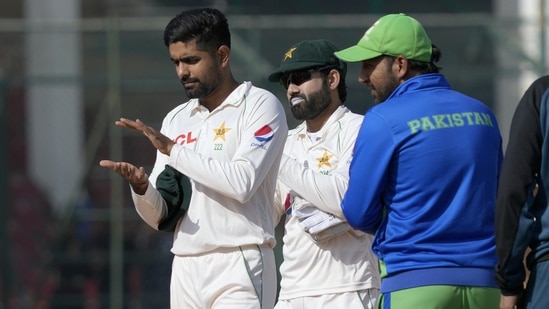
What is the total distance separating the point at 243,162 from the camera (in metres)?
5.90

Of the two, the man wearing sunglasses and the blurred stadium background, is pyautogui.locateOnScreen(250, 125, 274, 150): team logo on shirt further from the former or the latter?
the blurred stadium background

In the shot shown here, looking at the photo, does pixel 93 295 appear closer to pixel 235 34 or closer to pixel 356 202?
pixel 235 34

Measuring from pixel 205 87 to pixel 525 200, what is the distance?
1.73 m

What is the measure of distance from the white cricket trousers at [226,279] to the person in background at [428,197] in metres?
0.74

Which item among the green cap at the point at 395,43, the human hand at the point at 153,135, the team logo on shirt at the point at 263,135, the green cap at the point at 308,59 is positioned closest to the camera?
the green cap at the point at 395,43

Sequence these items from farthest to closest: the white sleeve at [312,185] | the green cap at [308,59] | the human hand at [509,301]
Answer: the green cap at [308,59], the white sleeve at [312,185], the human hand at [509,301]

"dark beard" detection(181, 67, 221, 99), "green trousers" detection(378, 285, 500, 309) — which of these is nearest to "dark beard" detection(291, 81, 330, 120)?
"dark beard" detection(181, 67, 221, 99)

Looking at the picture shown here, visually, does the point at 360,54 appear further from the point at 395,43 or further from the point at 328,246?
the point at 328,246

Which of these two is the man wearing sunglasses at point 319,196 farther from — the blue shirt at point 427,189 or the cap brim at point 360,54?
the blue shirt at point 427,189

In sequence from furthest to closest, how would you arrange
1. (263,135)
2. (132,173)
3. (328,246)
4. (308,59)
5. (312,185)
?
(308,59) → (328,246) → (312,185) → (263,135) → (132,173)

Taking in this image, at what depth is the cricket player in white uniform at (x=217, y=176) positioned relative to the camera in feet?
19.2

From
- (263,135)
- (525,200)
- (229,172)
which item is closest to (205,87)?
(263,135)

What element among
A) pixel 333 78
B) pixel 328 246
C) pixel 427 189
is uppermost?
pixel 333 78

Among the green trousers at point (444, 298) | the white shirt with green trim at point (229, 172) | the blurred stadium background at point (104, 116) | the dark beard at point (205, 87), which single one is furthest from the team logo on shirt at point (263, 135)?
the blurred stadium background at point (104, 116)
